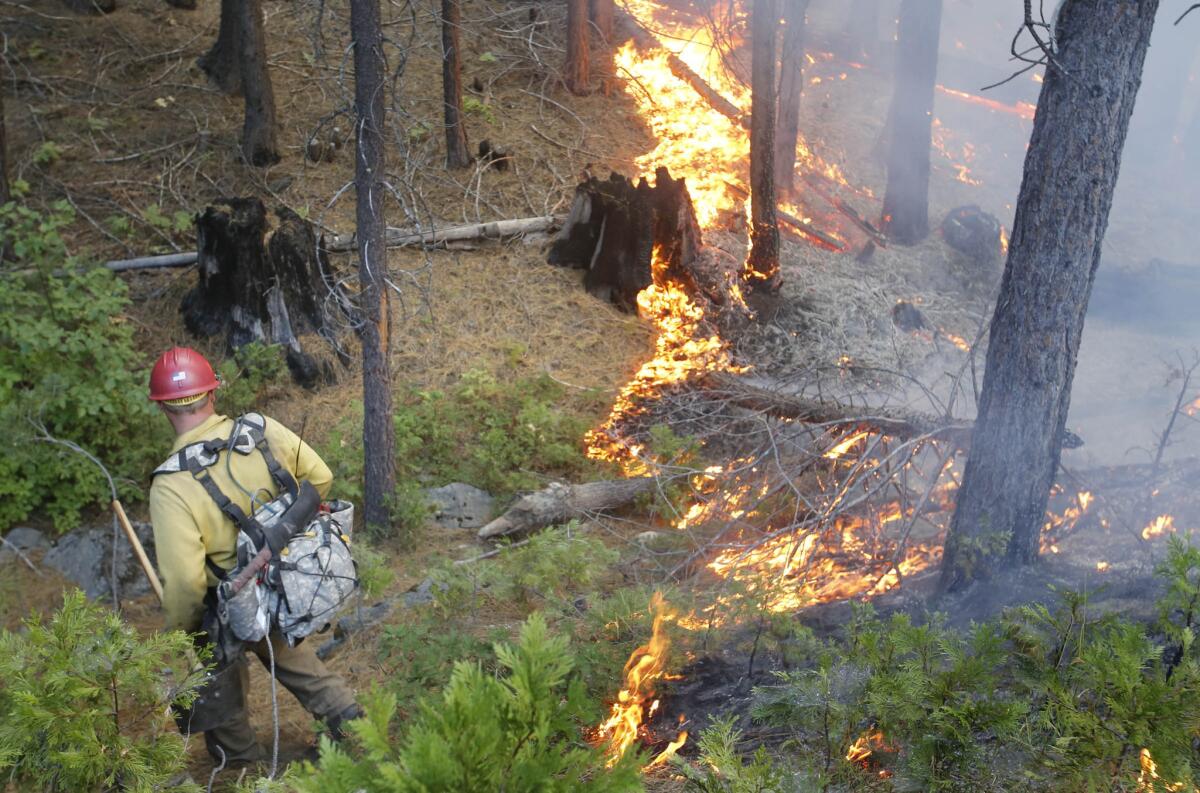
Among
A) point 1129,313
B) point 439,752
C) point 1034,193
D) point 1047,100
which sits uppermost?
point 1047,100

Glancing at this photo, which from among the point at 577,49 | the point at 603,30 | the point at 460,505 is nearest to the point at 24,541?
the point at 460,505

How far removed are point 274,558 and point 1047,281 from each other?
4827 millimetres

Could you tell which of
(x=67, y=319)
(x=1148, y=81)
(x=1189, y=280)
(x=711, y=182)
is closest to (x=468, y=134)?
(x=711, y=182)

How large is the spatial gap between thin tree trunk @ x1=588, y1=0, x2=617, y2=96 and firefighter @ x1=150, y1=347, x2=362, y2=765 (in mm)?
12628

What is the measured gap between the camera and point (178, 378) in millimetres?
4512

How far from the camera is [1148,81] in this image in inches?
1347

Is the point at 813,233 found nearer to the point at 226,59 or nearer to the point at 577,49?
the point at 577,49

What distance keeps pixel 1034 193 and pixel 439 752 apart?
4990 millimetres

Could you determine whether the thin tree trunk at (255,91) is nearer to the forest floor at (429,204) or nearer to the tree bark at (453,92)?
the forest floor at (429,204)

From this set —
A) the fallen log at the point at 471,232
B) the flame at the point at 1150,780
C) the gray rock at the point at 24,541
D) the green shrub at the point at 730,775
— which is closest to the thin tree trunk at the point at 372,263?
the gray rock at the point at 24,541

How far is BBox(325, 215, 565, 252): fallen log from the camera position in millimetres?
10977

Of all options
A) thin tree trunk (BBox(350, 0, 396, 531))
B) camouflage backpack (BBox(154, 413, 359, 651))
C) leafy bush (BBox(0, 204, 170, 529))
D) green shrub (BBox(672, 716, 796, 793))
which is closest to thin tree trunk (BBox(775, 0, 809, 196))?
thin tree trunk (BBox(350, 0, 396, 531))

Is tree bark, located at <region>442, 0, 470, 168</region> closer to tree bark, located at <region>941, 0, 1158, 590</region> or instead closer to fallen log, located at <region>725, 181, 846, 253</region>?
fallen log, located at <region>725, 181, 846, 253</region>

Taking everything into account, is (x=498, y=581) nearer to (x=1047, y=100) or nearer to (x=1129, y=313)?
(x=1047, y=100)
